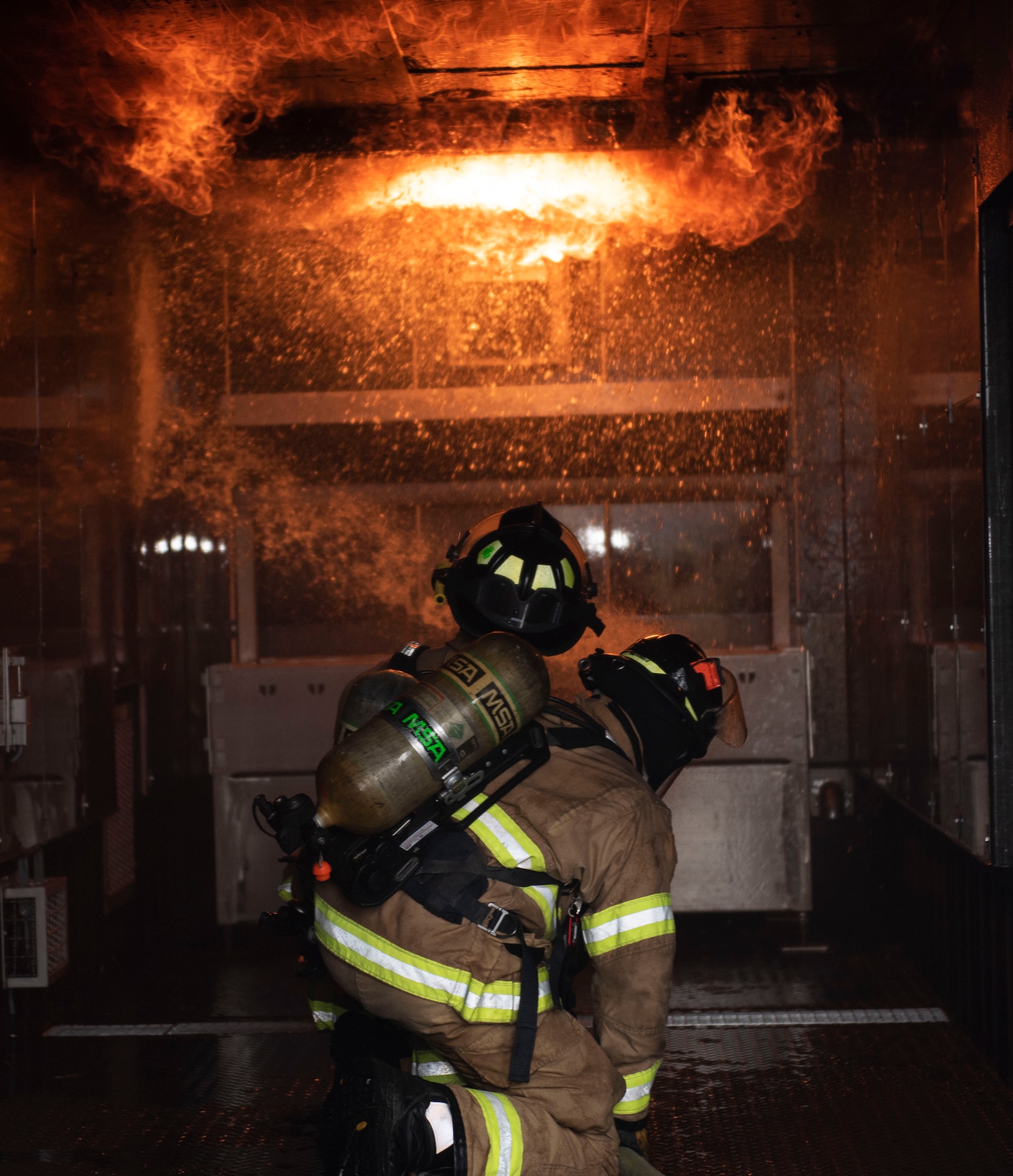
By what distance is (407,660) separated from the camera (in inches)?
105

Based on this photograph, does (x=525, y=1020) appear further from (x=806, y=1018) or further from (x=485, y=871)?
(x=806, y=1018)

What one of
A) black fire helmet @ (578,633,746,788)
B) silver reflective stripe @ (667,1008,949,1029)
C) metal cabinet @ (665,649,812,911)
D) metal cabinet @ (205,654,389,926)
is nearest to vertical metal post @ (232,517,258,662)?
metal cabinet @ (205,654,389,926)

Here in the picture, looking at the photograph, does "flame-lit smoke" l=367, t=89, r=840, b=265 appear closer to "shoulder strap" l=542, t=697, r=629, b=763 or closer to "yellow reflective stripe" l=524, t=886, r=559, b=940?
"shoulder strap" l=542, t=697, r=629, b=763

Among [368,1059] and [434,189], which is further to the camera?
[434,189]

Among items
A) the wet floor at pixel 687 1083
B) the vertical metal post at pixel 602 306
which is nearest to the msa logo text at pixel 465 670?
the wet floor at pixel 687 1083

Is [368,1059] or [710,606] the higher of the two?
[710,606]

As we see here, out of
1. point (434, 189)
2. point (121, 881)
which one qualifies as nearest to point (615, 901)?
point (121, 881)

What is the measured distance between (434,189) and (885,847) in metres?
3.63

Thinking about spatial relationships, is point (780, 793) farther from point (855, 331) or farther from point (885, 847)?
point (855, 331)

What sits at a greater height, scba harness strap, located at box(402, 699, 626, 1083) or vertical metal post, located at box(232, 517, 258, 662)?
vertical metal post, located at box(232, 517, 258, 662)

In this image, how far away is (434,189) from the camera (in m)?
5.27

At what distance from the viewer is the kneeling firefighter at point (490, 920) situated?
1.96 meters

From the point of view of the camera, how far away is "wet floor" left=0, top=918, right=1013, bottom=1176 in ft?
9.63

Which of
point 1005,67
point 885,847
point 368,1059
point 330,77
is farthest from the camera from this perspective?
point 885,847
